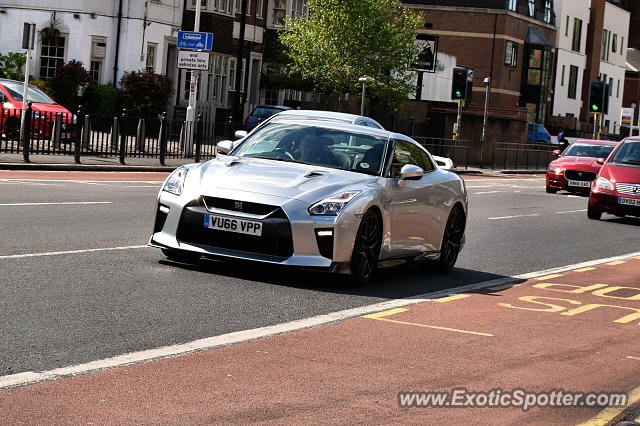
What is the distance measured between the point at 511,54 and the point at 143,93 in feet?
108

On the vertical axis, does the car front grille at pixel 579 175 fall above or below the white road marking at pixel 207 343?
above

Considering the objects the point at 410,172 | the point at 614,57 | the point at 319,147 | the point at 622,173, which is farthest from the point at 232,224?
the point at 614,57

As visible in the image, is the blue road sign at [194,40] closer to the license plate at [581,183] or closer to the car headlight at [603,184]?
the license plate at [581,183]

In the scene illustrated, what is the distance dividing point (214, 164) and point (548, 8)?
7046cm

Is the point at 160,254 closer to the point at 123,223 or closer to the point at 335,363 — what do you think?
the point at 123,223

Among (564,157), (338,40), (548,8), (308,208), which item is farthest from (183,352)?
(548,8)

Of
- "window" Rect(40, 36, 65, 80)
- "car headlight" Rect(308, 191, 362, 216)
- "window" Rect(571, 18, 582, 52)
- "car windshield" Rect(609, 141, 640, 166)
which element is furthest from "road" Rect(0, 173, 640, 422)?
"window" Rect(571, 18, 582, 52)

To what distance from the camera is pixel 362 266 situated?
35.2 ft

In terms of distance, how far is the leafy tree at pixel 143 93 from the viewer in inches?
1762

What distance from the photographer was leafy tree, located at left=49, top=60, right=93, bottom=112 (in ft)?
142

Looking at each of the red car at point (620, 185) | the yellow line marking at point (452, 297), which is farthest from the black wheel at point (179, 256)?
the red car at point (620, 185)

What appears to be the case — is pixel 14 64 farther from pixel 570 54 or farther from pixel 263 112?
pixel 570 54

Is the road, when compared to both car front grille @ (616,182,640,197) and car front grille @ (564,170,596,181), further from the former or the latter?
car front grille @ (564,170,596,181)

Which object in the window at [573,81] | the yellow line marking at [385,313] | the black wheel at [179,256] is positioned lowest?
the yellow line marking at [385,313]
